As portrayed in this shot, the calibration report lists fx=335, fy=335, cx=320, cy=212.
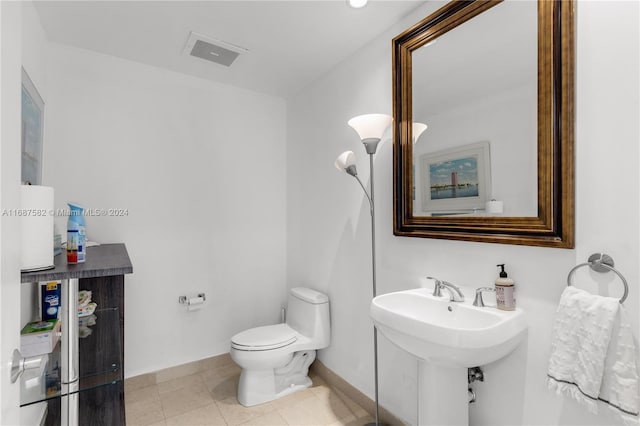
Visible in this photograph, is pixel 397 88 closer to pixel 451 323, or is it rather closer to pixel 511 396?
pixel 451 323

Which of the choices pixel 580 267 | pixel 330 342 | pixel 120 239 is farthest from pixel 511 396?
pixel 120 239

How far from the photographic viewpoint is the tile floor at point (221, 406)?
2070 mm

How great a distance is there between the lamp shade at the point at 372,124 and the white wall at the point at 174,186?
53.5 inches

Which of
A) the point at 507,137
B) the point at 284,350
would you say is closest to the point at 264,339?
the point at 284,350

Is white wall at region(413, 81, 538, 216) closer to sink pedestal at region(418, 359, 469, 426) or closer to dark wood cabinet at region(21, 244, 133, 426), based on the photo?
sink pedestal at region(418, 359, 469, 426)

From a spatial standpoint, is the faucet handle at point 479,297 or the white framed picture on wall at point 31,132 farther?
the white framed picture on wall at point 31,132

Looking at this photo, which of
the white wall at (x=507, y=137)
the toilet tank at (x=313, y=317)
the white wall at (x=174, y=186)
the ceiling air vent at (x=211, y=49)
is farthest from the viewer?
the toilet tank at (x=313, y=317)

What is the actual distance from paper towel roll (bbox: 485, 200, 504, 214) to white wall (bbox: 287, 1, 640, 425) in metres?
0.15

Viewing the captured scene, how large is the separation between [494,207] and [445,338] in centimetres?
62

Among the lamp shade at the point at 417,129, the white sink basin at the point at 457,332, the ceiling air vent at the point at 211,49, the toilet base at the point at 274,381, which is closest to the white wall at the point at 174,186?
the ceiling air vent at the point at 211,49

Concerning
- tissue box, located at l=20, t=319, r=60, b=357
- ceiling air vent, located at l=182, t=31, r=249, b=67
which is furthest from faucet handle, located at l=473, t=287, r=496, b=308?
ceiling air vent, located at l=182, t=31, r=249, b=67

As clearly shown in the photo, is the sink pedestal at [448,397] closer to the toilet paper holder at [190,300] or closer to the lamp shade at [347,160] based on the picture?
the lamp shade at [347,160]

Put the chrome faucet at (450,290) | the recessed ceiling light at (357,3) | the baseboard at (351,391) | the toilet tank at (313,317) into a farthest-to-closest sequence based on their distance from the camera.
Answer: the toilet tank at (313,317)
the baseboard at (351,391)
the recessed ceiling light at (357,3)
the chrome faucet at (450,290)

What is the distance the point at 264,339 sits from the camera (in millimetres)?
2301
